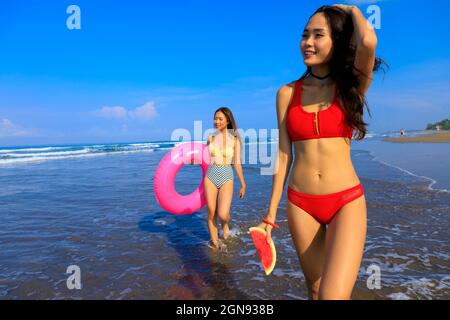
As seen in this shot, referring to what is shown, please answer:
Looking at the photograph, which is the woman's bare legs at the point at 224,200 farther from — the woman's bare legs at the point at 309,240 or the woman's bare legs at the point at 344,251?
the woman's bare legs at the point at 344,251

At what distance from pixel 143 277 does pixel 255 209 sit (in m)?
3.75

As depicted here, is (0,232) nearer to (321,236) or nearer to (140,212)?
(140,212)

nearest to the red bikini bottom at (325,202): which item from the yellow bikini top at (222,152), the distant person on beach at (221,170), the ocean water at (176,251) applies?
the ocean water at (176,251)

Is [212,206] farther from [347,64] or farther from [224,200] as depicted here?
[347,64]

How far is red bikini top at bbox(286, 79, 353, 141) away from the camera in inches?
81.8

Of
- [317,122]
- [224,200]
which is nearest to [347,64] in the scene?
[317,122]

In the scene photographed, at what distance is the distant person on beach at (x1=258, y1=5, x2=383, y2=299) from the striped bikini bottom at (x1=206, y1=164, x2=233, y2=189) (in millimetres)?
2835

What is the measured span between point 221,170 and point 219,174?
0.24 ft

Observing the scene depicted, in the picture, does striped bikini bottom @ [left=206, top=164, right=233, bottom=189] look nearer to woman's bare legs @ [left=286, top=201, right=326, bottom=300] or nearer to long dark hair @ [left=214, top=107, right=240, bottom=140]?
long dark hair @ [left=214, top=107, right=240, bottom=140]

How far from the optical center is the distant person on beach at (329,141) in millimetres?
1973

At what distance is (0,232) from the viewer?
5.54 m

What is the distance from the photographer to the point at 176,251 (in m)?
4.78

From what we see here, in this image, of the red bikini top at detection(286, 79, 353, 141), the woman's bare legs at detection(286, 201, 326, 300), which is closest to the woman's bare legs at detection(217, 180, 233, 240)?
the woman's bare legs at detection(286, 201, 326, 300)
